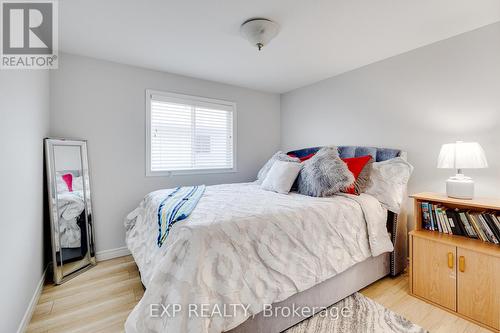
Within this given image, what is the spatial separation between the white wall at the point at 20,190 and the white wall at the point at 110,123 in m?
0.32

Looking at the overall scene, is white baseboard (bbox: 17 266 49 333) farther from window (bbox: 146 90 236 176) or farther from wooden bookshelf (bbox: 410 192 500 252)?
wooden bookshelf (bbox: 410 192 500 252)

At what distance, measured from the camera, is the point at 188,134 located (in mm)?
3330

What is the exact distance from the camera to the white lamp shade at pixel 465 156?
5.90 ft

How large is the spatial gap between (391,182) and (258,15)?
194cm

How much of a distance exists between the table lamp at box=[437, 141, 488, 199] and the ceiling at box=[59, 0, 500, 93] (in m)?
1.08

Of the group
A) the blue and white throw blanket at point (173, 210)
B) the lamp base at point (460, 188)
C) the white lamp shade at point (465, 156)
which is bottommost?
the blue and white throw blanket at point (173, 210)

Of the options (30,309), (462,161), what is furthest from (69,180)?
(462,161)

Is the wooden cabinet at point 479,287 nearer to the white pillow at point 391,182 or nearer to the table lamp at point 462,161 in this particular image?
the table lamp at point 462,161

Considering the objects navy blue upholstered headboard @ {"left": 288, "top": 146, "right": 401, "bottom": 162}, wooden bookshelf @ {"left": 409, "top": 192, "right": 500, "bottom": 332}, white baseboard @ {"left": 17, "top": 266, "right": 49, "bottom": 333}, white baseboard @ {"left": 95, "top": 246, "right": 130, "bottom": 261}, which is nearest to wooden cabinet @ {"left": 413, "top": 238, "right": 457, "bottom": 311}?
wooden bookshelf @ {"left": 409, "top": 192, "right": 500, "bottom": 332}

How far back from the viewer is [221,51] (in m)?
2.53

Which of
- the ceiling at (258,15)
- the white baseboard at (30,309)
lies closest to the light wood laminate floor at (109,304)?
the white baseboard at (30,309)

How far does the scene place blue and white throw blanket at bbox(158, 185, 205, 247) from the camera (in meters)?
1.55

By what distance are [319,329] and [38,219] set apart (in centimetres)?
254

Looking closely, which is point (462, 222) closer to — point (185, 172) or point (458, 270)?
point (458, 270)
